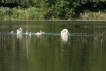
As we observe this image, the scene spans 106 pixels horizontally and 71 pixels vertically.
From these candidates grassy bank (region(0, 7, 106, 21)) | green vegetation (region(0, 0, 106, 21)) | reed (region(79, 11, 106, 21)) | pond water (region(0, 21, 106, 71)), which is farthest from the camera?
reed (region(79, 11, 106, 21))

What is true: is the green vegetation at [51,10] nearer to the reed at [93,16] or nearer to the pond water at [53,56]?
the reed at [93,16]

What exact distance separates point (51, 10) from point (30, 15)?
5.13 m

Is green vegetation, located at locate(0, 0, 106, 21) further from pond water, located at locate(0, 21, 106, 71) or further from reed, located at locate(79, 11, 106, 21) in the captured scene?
pond water, located at locate(0, 21, 106, 71)

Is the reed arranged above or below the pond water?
below

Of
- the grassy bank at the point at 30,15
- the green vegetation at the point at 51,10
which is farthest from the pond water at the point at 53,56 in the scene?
the green vegetation at the point at 51,10

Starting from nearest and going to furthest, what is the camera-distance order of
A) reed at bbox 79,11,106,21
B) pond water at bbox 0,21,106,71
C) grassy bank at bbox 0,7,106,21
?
pond water at bbox 0,21,106,71
grassy bank at bbox 0,7,106,21
reed at bbox 79,11,106,21

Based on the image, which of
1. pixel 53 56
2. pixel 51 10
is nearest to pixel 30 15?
pixel 51 10

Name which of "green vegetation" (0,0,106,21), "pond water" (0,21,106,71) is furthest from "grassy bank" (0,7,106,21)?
"pond water" (0,21,106,71)

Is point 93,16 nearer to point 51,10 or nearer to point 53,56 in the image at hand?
point 51,10

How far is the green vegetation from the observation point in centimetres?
7500

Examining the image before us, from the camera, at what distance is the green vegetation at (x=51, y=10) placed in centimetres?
7500

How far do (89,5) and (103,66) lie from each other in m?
60.4

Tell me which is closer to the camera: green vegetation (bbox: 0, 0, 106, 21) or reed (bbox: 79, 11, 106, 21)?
green vegetation (bbox: 0, 0, 106, 21)

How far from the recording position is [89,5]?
8244 cm
